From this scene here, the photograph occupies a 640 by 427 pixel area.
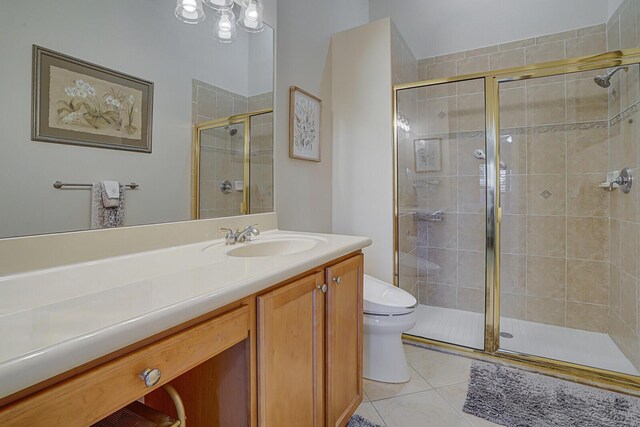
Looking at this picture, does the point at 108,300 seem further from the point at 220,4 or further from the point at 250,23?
the point at 250,23

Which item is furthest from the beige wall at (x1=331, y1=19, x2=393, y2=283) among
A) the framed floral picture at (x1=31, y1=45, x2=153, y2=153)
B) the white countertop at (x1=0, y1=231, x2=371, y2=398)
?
the framed floral picture at (x1=31, y1=45, x2=153, y2=153)

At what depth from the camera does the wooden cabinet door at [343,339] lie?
3.94ft

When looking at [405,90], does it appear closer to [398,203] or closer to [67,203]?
[398,203]

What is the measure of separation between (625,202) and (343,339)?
6.88ft

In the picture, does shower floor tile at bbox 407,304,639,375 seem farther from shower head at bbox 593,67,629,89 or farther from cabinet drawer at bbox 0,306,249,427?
cabinet drawer at bbox 0,306,249,427

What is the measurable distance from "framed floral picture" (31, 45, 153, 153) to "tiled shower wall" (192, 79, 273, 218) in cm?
25

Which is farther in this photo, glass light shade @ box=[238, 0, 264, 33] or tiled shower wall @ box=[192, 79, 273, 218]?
glass light shade @ box=[238, 0, 264, 33]

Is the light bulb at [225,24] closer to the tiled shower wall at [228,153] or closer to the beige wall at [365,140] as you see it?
the tiled shower wall at [228,153]

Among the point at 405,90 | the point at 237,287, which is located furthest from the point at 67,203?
the point at 405,90

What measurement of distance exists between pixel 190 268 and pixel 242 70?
3.67 feet

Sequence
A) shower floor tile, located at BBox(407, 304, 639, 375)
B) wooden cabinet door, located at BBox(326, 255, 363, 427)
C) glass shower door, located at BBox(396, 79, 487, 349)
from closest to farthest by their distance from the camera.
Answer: wooden cabinet door, located at BBox(326, 255, 363, 427)
shower floor tile, located at BBox(407, 304, 639, 375)
glass shower door, located at BBox(396, 79, 487, 349)

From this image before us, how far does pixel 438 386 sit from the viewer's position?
1.80 metres

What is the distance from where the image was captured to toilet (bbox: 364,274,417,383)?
1761 mm

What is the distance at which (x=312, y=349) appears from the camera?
3.60 feet
